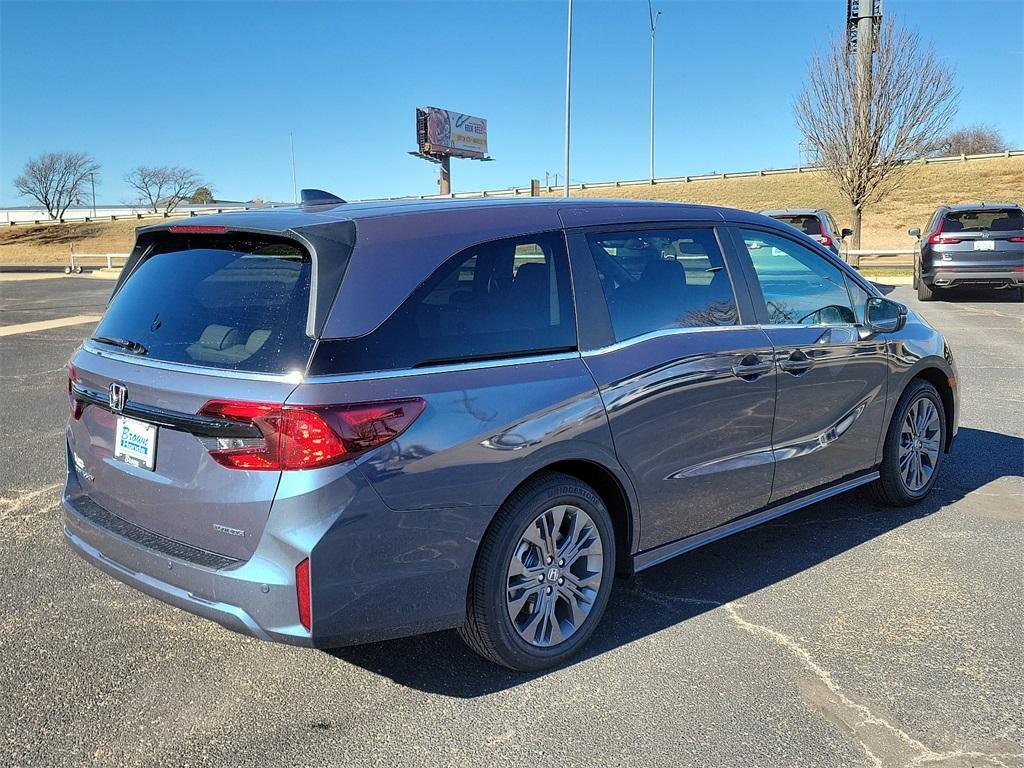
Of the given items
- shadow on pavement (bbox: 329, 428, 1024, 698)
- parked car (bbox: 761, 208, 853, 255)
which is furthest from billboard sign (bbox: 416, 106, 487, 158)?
shadow on pavement (bbox: 329, 428, 1024, 698)

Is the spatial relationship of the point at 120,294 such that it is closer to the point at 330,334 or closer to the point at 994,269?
the point at 330,334

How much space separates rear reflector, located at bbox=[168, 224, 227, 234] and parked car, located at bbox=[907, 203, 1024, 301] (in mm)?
15132

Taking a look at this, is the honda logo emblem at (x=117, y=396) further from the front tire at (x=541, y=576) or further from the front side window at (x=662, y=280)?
the front side window at (x=662, y=280)

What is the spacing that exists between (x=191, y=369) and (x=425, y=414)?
0.79 metres

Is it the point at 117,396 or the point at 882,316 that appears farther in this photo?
the point at 882,316

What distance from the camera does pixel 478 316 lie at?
3.08 m

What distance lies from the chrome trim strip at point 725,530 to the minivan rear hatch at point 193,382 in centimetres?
167

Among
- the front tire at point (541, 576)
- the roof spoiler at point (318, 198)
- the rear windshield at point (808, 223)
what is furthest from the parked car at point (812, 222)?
the front tire at point (541, 576)

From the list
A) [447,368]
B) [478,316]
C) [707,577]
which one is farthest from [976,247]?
[447,368]

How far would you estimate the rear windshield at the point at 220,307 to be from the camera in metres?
2.76

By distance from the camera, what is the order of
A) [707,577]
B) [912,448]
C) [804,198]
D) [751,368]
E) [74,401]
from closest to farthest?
[74,401] < [751,368] < [707,577] < [912,448] < [804,198]

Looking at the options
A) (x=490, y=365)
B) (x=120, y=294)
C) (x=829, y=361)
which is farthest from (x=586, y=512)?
(x=120, y=294)

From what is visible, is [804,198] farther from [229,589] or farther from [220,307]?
[229,589]

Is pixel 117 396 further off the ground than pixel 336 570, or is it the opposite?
pixel 117 396
